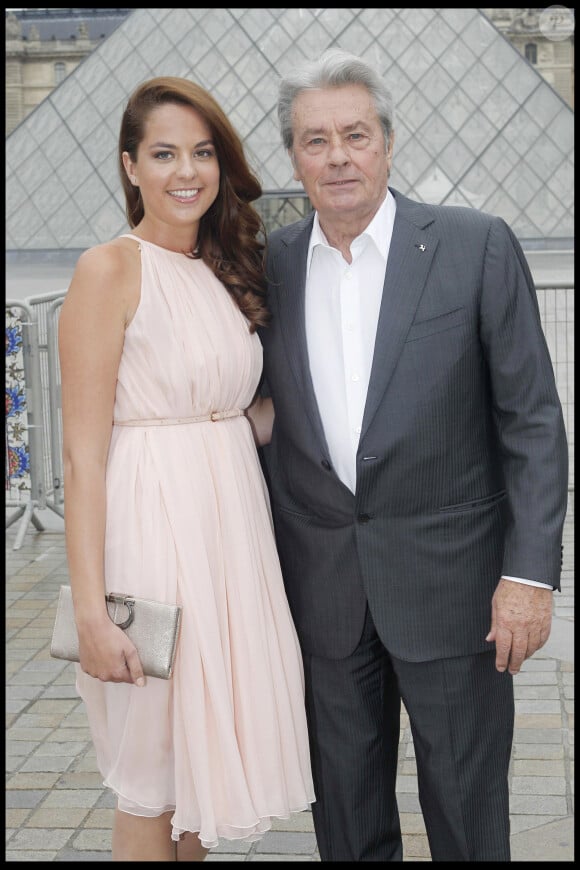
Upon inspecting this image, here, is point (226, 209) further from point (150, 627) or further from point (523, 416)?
point (150, 627)

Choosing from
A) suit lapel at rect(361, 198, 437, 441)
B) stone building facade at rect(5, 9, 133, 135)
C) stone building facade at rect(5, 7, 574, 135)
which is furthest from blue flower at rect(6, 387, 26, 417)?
stone building facade at rect(5, 9, 133, 135)

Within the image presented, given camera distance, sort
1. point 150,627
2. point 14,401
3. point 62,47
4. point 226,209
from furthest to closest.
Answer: point 62,47
point 14,401
point 226,209
point 150,627

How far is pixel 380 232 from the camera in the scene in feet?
8.49

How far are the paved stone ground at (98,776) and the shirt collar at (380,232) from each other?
167 centimetres

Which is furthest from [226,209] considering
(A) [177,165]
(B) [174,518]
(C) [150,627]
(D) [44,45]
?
(D) [44,45]

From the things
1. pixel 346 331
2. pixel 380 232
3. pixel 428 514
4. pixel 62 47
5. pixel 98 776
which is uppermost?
pixel 62 47

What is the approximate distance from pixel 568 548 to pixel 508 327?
4349mm

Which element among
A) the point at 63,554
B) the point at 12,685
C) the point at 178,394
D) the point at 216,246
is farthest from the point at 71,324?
the point at 63,554

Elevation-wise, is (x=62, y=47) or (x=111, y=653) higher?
(x=62, y=47)

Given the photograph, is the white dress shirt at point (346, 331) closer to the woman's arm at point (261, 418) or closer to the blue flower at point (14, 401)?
the woman's arm at point (261, 418)

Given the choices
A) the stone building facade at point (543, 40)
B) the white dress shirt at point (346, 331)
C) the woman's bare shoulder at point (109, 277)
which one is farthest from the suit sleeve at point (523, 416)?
the stone building facade at point (543, 40)

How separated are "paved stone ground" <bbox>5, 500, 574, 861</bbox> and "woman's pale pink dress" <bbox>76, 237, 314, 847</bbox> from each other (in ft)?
2.69

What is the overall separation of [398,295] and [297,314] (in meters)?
0.24

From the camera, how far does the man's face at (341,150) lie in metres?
2.51
